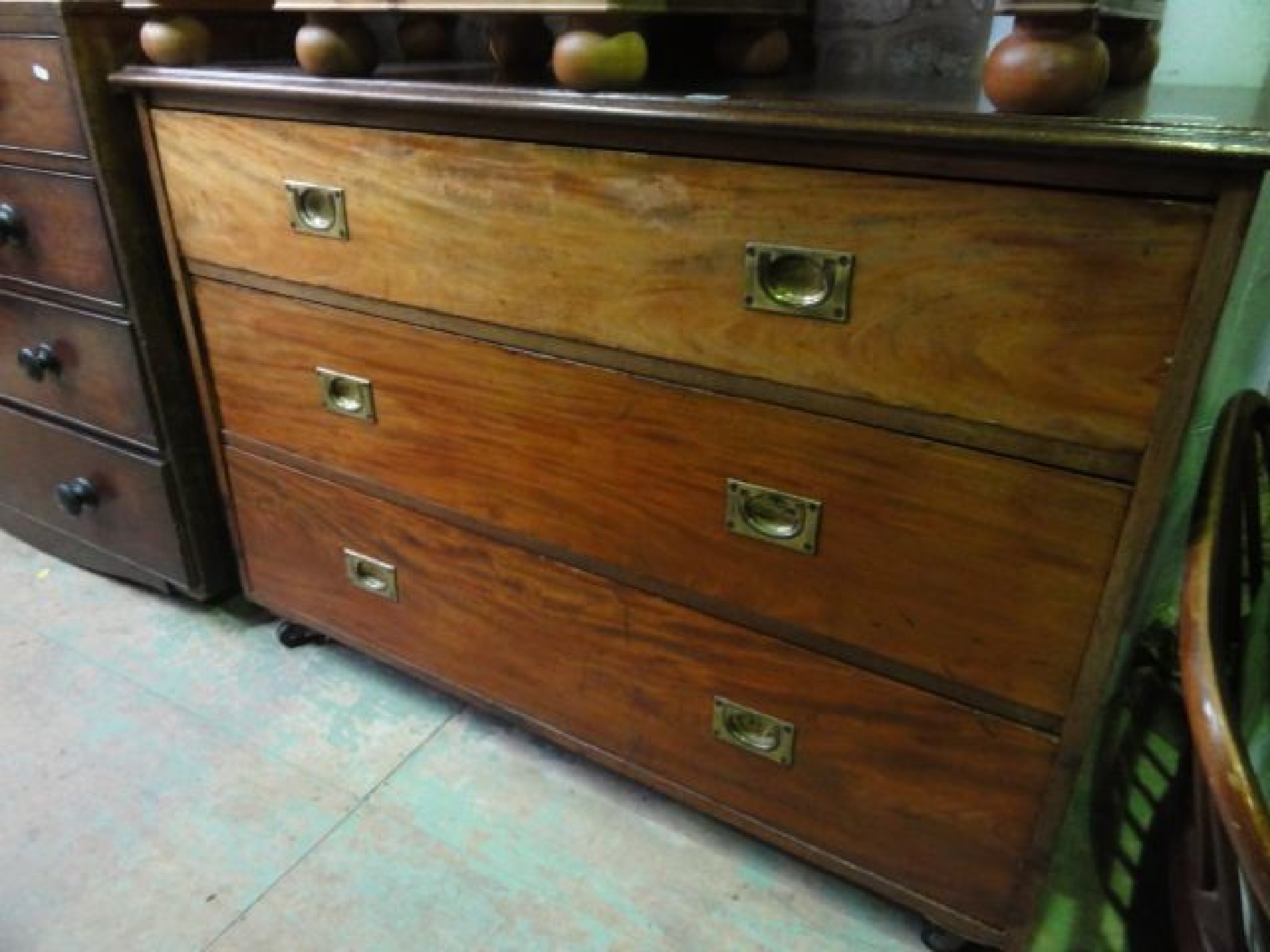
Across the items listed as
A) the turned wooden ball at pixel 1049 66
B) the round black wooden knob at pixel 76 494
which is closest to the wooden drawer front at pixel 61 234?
the round black wooden knob at pixel 76 494

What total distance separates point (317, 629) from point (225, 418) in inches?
13.3

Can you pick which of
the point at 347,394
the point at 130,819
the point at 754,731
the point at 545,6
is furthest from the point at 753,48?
the point at 130,819

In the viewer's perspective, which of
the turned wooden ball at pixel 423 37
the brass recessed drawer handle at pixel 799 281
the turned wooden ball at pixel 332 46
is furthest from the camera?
the turned wooden ball at pixel 423 37

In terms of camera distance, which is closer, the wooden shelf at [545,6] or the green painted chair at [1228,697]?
the green painted chair at [1228,697]

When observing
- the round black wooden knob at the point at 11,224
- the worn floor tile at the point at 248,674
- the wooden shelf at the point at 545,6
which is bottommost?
the worn floor tile at the point at 248,674

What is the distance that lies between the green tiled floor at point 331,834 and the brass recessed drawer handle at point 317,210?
70cm

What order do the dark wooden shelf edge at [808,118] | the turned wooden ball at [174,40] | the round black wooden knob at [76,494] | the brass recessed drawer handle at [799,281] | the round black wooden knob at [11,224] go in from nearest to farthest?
the dark wooden shelf edge at [808,118] < the brass recessed drawer handle at [799,281] < the turned wooden ball at [174,40] < the round black wooden knob at [11,224] < the round black wooden knob at [76,494]

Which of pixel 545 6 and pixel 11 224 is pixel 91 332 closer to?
pixel 11 224

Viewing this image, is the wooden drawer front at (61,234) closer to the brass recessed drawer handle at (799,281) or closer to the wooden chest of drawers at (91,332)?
the wooden chest of drawers at (91,332)

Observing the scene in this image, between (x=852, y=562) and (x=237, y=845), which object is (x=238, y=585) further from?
(x=852, y=562)

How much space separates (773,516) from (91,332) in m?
1.05

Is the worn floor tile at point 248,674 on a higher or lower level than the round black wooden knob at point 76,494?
lower

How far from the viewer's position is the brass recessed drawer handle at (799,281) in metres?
0.72

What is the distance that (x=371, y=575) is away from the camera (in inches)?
48.1
